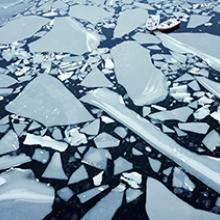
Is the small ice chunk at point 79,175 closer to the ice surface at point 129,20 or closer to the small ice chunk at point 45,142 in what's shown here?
the small ice chunk at point 45,142

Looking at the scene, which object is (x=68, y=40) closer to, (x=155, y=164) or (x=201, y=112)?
(x=201, y=112)

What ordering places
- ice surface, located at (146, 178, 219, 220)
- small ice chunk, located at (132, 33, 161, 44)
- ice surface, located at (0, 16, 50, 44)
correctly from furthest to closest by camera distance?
A: ice surface, located at (0, 16, 50, 44) < small ice chunk, located at (132, 33, 161, 44) < ice surface, located at (146, 178, 219, 220)

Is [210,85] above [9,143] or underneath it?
above

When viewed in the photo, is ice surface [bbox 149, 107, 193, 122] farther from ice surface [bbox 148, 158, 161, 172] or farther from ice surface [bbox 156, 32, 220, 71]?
ice surface [bbox 156, 32, 220, 71]

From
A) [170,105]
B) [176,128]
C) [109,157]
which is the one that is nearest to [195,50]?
[170,105]

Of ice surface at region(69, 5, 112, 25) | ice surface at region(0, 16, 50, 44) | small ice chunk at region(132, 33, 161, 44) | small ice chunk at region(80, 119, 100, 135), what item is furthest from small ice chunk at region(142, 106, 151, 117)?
ice surface at region(0, 16, 50, 44)

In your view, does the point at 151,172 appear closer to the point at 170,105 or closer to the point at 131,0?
the point at 170,105

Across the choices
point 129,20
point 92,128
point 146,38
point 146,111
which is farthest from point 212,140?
point 129,20

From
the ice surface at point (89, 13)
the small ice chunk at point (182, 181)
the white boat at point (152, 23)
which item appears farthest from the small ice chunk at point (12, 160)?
the ice surface at point (89, 13)
